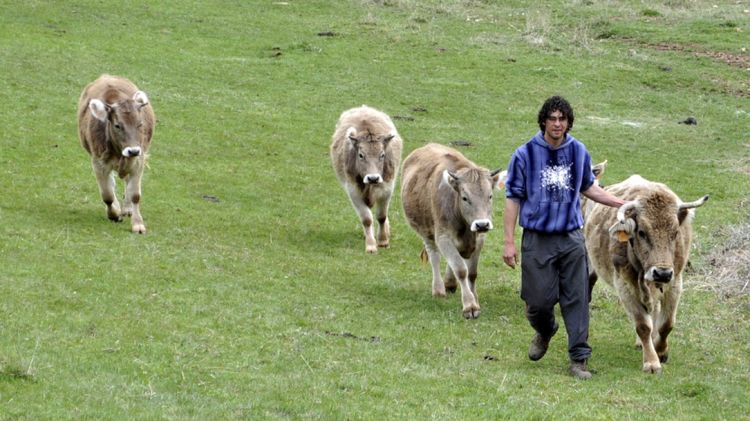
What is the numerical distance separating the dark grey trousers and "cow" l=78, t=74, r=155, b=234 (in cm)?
821

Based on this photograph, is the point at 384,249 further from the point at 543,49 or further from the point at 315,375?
the point at 543,49

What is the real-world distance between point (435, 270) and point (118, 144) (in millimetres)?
5831

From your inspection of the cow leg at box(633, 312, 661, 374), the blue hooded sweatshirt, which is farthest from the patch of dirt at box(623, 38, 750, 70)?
the blue hooded sweatshirt

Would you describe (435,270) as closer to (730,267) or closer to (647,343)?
(647,343)

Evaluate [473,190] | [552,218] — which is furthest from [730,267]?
[552,218]

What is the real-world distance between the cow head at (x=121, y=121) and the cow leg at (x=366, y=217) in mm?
3664

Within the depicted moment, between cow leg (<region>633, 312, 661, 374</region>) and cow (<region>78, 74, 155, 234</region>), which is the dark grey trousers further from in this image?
cow (<region>78, 74, 155, 234</region>)

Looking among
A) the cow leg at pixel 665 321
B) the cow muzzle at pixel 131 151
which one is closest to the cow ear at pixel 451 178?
the cow leg at pixel 665 321

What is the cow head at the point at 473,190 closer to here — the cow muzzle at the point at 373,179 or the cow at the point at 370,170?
the cow muzzle at the point at 373,179

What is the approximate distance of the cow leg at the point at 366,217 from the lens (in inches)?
722

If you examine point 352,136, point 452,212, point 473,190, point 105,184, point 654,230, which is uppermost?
point 654,230

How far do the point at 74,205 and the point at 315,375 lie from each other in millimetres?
9669

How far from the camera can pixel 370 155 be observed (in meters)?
18.4

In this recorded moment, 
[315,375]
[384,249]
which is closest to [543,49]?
[384,249]
